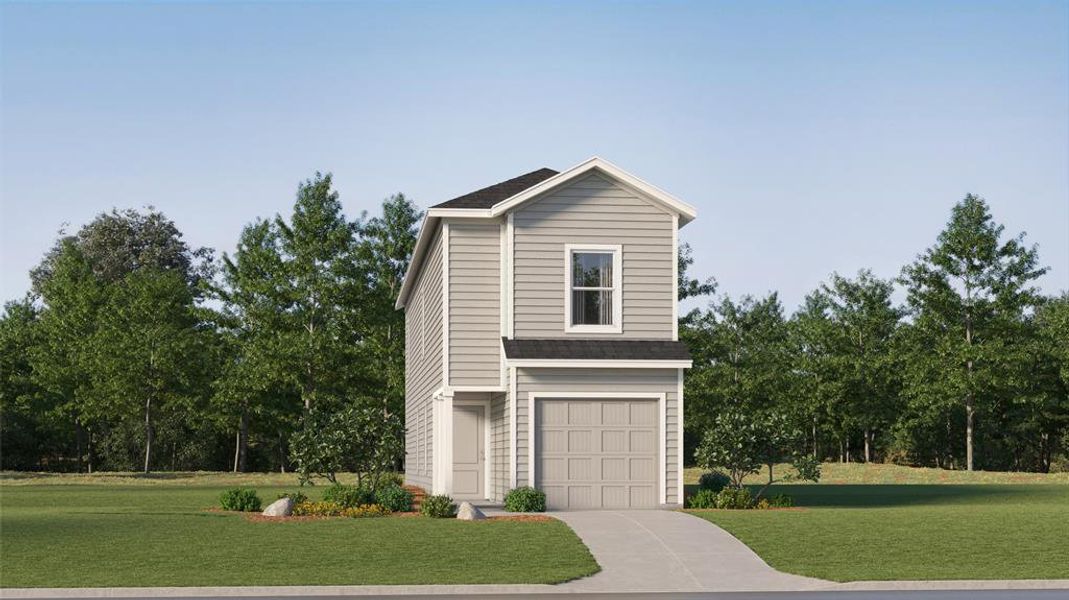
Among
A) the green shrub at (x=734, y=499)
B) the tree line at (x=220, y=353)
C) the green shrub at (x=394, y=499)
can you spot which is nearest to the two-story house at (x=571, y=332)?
the green shrub at (x=734, y=499)

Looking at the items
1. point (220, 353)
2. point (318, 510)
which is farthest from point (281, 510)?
point (220, 353)

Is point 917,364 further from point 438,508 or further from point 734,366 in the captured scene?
point 438,508

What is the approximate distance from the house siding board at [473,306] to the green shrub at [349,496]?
3410mm

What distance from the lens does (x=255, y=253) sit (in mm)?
60594

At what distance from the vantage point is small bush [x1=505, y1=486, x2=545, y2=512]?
27016mm

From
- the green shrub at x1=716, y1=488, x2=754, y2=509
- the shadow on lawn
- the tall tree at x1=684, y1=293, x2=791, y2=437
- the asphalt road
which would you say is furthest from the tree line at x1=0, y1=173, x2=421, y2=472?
the asphalt road

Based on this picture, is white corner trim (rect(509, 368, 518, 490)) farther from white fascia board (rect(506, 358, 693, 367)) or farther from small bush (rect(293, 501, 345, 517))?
small bush (rect(293, 501, 345, 517))

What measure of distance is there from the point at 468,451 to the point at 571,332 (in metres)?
5.38

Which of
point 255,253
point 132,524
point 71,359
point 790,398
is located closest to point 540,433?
→ point 132,524

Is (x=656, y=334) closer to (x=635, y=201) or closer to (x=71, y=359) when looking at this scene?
(x=635, y=201)

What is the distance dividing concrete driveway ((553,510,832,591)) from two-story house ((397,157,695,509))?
2.91 meters

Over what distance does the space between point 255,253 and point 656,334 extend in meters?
35.4

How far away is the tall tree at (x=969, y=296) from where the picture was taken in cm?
5562

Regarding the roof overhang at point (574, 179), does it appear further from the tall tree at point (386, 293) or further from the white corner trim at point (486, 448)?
the tall tree at point (386, 293)
